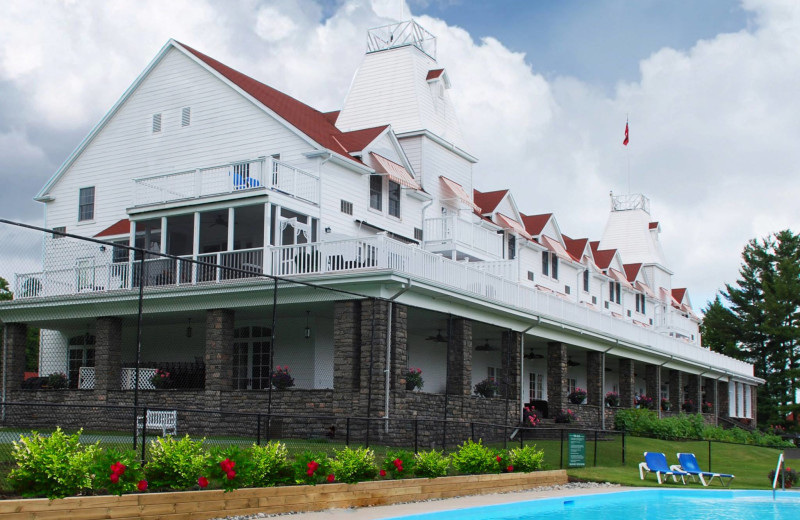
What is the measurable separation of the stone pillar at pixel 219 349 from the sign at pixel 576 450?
30.4ft

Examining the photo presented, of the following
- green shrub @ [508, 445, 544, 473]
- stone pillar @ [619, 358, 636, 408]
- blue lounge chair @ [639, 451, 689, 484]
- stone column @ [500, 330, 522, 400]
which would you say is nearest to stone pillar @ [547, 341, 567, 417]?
stone column @ [500, 330, 522, 400]

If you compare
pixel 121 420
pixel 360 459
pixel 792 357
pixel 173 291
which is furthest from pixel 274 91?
pixel 792 357

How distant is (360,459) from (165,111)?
20.3 meters

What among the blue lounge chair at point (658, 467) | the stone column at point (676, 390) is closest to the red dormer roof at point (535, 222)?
the stone column at point (676, 390)

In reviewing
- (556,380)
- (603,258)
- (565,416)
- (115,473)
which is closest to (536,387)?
(556,380)

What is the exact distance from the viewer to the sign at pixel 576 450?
22.6 meters

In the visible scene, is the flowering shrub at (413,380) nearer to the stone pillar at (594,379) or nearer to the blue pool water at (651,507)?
the blue pool water at (651,507)

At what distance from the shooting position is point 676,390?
148 ft

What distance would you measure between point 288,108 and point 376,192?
168 inches

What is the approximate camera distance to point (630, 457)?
27547 millimetres

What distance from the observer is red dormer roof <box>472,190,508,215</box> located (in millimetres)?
39031

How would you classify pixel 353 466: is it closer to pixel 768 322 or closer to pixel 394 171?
pixel 394 171

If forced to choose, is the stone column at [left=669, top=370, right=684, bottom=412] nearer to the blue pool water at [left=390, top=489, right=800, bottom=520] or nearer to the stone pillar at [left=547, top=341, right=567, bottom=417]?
the stone pillar at [left=547, top=341, right=567, bottom=417]

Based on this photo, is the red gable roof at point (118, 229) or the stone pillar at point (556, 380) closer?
the red gable roof at point (118, 229)
